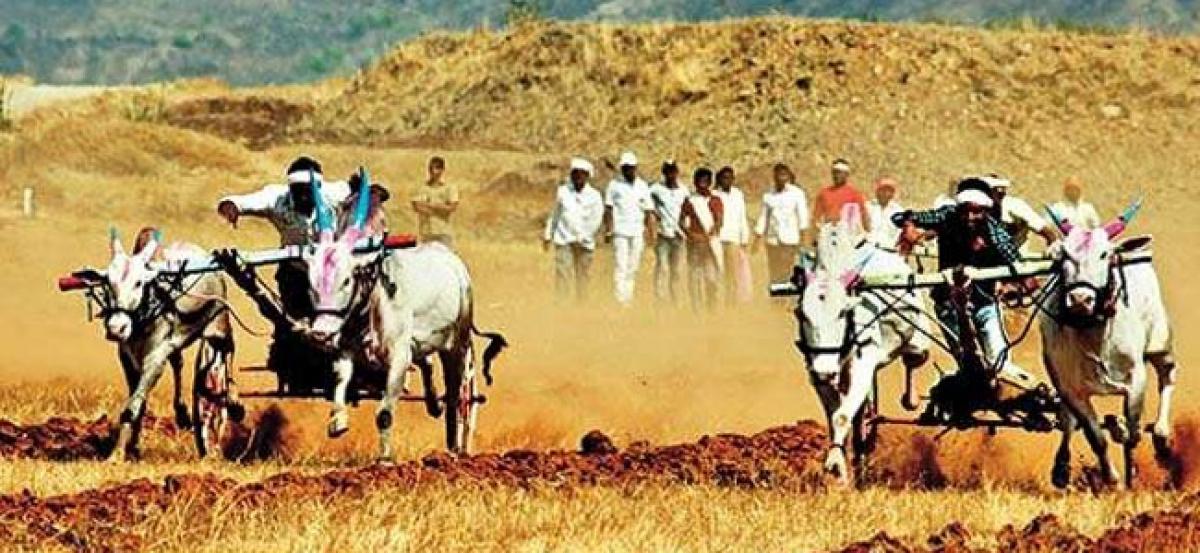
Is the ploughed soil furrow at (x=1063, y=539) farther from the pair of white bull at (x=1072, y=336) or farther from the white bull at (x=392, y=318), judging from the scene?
the white bull at (x=392, y=318)

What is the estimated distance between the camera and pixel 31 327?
34.4 m

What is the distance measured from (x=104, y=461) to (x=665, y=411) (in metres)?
7.03

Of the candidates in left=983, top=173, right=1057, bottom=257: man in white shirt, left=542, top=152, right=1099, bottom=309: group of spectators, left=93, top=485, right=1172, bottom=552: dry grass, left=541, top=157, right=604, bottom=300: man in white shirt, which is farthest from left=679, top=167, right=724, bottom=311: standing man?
left=93, top=485, right=1172, bottom=552: dry grass

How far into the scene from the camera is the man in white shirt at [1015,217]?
66.7 ft

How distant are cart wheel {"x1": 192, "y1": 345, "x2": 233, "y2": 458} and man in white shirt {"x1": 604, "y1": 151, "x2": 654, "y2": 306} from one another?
1151cm

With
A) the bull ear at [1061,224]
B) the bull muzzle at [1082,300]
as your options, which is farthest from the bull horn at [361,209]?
the bull muzzle at [1082,300]

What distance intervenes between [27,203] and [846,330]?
32.1 metres

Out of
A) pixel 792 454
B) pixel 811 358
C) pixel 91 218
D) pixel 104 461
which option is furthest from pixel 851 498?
pixel 91 218

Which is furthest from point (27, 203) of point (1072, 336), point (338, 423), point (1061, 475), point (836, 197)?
point (1072, 336)

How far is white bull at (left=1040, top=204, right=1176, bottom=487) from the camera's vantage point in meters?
18.8

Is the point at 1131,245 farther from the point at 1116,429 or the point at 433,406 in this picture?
the point at 433,406

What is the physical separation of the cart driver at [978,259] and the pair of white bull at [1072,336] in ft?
1.41

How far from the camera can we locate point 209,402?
72.9 ft

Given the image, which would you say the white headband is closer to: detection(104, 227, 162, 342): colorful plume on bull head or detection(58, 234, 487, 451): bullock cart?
detection(58, 234, 487, 451): bullock cart
